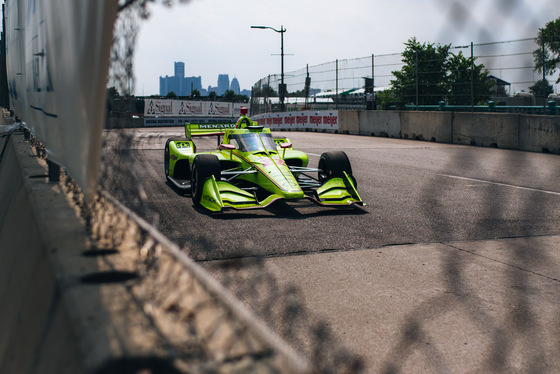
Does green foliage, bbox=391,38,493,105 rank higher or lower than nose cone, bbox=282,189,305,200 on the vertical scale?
higher

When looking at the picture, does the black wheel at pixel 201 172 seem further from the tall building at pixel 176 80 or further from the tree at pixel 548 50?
the tree at pixel 548 50

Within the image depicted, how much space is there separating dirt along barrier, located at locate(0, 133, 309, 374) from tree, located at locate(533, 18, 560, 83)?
0.41 metres

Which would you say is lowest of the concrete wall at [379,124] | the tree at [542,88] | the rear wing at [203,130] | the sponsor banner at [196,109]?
the tree at [542,88]

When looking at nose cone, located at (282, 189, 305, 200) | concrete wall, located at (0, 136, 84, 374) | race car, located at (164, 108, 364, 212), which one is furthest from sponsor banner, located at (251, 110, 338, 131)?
concrete wall, located at (0, 136, 84, 374)

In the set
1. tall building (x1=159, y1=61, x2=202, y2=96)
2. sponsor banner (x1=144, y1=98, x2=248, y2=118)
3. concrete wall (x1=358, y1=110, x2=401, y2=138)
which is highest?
sponsor banner (x1=144, y1=98, x2=248, y2=118)

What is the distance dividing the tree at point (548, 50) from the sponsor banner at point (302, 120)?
21213mm

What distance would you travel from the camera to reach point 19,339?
57.9 inches

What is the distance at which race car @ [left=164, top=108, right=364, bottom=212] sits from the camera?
20.2 feet

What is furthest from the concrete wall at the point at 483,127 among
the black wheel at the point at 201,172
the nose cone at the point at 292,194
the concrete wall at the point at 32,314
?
the black wheel at the point at 201,172

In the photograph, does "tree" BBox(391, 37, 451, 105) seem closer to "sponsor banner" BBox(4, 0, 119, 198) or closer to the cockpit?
"sponsor banner" BBox(4, 0, 119, 198)

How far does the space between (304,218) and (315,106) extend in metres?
20.0

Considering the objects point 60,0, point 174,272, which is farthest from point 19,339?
point 60,0

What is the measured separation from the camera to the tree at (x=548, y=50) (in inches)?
23.2

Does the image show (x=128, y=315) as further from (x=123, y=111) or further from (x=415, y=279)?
(x=415, y=279)
